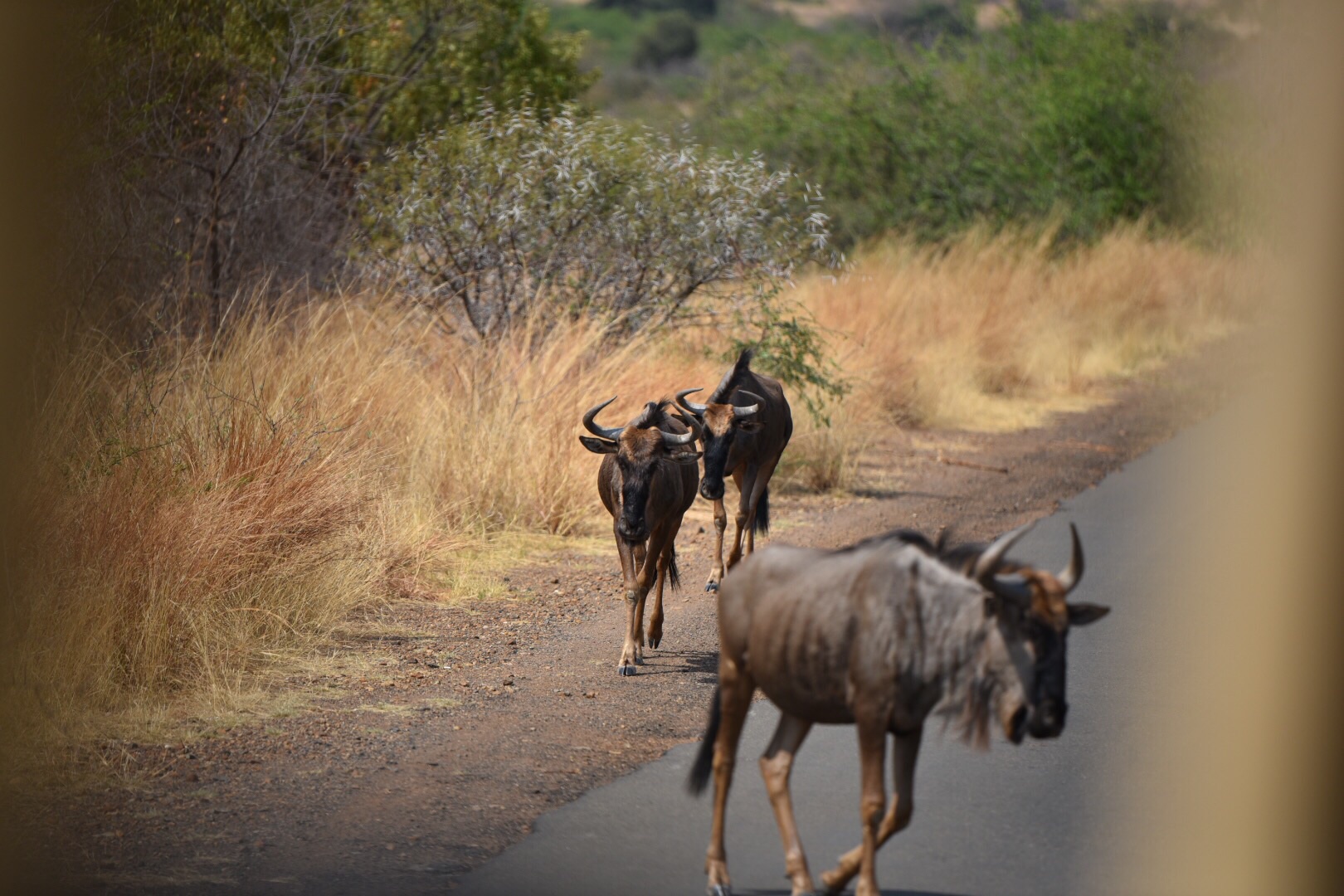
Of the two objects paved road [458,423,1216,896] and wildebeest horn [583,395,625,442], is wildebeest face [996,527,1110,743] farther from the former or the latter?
wildebeest horn [583,395,625,442]

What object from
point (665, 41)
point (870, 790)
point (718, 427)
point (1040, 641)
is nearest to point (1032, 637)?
point (1040, 641)

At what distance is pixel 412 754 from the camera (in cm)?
545

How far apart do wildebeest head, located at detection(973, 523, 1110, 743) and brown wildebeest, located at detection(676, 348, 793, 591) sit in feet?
13.3

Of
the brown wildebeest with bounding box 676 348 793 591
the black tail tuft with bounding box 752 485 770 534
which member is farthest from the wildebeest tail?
the black tail tuft with bounding box 752 485 770 534

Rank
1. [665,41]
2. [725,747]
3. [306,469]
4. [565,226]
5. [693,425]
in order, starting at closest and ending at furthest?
[725,747]
[693,425]
[306,469]
[565,226]
[665,41]

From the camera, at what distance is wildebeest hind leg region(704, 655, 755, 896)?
13.3 feet

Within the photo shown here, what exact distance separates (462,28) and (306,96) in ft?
12.3

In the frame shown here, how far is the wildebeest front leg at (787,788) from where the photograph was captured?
13.1 feet

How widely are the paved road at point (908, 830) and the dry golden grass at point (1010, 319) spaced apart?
327 inches

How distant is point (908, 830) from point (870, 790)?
1087mm

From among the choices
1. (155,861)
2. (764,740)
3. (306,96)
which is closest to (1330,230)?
(764,740)

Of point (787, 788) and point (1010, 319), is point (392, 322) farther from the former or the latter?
point (1010, 319)

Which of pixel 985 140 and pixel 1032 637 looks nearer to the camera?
pixel 1032 637

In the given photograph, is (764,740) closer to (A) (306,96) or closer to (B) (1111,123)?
(A) (306,96)
